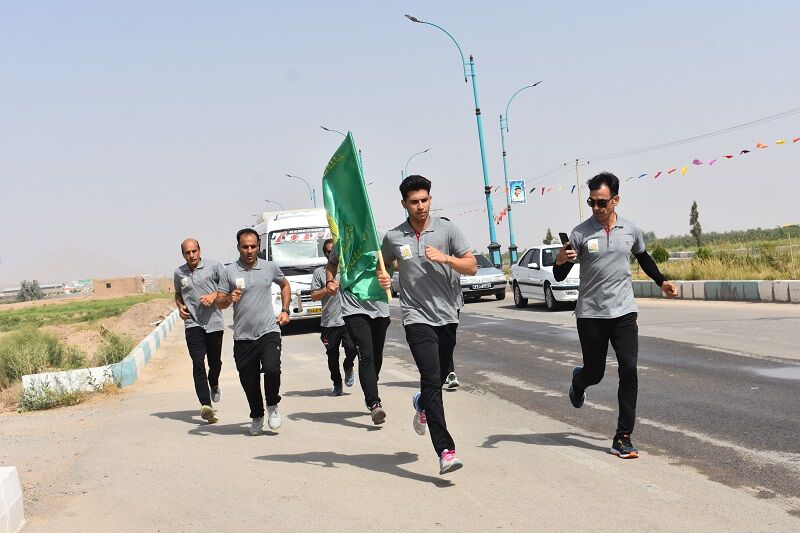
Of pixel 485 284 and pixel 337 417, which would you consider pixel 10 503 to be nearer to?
pixel 337 417

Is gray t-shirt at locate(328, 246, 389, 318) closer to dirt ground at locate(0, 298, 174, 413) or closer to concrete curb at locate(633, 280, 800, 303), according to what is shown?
dirt ground at locate(0, 298, 174, 413)

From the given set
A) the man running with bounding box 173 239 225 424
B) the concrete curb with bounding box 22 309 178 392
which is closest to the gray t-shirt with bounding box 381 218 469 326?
the man running with bounding box 173 239 225 424

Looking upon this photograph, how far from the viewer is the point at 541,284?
2323cm

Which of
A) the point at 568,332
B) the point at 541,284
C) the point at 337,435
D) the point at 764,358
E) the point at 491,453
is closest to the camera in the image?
the point at 491,453

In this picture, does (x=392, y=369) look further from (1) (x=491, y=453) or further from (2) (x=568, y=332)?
(1) (x=491, y=453)

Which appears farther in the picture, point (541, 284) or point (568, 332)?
point (541, 284)

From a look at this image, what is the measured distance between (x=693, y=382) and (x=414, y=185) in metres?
4.75

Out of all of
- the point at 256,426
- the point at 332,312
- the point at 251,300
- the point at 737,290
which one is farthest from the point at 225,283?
the point at 737,290

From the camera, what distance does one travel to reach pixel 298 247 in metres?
21.3

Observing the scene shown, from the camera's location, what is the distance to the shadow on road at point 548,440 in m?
6.86

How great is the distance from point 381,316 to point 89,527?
3.58 m

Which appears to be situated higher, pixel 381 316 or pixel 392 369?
pixel 381 316

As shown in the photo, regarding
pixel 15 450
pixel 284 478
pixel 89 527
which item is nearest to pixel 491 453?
pixel 284 478

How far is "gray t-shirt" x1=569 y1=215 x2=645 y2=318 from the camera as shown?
6.52 meters
